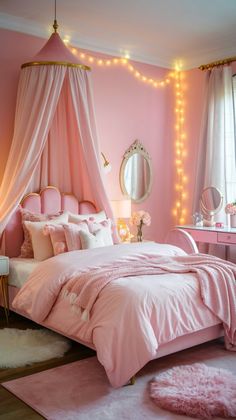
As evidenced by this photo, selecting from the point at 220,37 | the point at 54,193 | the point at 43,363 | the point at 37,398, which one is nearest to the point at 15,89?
the point at 54,193

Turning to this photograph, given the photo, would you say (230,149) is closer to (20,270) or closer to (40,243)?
(40,243)

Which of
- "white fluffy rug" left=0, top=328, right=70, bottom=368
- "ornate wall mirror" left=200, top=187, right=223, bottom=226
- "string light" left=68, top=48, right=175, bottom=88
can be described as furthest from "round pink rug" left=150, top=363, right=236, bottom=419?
"string light" left=68, top=48, right=175, bottom=88

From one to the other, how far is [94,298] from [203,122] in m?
3.60

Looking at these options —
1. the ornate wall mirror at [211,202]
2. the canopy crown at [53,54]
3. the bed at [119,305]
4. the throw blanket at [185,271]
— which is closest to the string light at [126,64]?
the canopy crown at [53,54]

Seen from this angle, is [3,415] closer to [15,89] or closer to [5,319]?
[5,319]

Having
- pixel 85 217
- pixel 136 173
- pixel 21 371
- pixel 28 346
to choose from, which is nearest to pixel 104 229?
pixel 85 217

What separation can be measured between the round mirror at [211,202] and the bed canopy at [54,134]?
1.46 m

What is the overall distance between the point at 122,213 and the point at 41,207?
1.01 m

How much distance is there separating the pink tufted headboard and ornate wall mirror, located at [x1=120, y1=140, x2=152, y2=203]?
3.17 feet

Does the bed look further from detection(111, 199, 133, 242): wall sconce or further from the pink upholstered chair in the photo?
detection(111, 199, 133, 242): wall sconce

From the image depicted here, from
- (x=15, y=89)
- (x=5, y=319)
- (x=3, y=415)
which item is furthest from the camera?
(x=15, y=89)

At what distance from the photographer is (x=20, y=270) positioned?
4645mm

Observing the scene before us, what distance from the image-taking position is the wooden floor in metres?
3.01

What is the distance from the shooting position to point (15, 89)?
530cm
